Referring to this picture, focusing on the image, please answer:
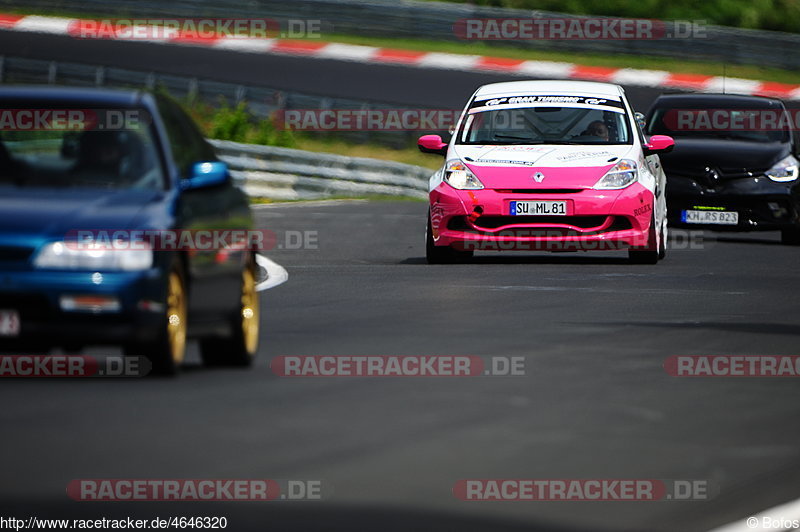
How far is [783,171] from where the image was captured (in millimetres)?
20859

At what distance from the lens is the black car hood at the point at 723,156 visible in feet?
68.4

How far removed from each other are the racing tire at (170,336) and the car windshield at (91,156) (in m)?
0.52

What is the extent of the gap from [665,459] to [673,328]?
4.58 metres

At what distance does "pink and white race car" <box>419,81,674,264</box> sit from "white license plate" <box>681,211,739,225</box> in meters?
3.33

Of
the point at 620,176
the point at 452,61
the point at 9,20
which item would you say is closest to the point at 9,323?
the point at 620,176

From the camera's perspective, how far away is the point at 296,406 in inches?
328

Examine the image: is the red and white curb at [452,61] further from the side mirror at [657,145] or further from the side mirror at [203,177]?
the side mirror at [203,177]

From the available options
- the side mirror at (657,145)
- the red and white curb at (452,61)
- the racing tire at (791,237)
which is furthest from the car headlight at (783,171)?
the red and white curb at (452,61)

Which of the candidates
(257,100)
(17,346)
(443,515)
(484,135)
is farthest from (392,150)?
(443,515)

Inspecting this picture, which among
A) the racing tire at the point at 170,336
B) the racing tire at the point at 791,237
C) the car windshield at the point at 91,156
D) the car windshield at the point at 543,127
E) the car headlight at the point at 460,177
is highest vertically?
the car windshield at the point at 91,156

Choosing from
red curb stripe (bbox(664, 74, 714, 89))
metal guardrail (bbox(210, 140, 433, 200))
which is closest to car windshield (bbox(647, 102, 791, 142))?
metal guardrail (bbox(210, 140, 433, 200))

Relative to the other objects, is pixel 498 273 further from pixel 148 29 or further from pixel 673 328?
pixel 148 29

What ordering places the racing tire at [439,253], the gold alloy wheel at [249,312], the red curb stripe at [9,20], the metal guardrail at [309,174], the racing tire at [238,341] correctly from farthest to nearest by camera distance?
the red curb stripe at [9,20], the metal guardrail at [309,174], the racing tire at [439,253], the gold alloy wheel at [249,312], the racing tire at [238,341]

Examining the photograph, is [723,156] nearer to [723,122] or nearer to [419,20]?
[723,122]
